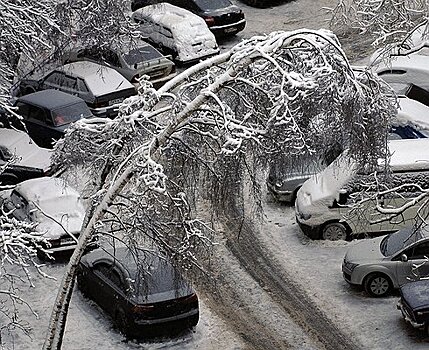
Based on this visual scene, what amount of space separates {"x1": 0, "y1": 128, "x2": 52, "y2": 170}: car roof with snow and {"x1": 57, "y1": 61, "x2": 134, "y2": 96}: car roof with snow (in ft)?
8.10

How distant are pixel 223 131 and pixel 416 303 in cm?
643

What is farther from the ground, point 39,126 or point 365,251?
point 39,126

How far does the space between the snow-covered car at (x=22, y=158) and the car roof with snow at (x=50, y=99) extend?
1303 mm

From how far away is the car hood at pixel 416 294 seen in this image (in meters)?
16.8

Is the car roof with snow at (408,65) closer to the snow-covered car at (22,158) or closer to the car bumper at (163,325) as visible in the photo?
the snow-covered car at (22,158)

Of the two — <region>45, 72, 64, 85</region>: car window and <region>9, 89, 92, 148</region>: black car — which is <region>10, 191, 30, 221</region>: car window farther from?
<region>45, 72, 64, 85</region>: car window

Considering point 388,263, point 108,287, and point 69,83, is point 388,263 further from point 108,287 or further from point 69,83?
point 69,83

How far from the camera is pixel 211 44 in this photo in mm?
27531

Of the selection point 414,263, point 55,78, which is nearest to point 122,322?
point 414,263

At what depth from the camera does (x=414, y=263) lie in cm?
1781

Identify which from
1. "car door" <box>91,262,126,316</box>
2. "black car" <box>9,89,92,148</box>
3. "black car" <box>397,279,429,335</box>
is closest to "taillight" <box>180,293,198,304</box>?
"car door" <box>91,262,126,316</box>

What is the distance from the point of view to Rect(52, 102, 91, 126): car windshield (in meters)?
23.1

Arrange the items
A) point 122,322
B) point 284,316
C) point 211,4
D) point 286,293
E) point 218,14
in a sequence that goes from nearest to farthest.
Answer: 1. point 122,322
2. point 284,316
3. point 286,293
4. point 218,14
5. point 211,4

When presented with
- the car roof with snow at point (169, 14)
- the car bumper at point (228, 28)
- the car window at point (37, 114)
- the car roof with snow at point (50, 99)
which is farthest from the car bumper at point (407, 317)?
the car bumper at point (228, 28)
